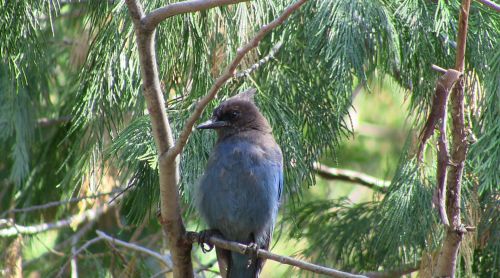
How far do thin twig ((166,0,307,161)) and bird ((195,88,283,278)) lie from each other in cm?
84

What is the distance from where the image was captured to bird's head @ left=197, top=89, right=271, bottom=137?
320 cm

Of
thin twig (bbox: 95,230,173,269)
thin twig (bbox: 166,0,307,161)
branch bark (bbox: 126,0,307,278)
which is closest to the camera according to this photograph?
thin twig (bbox: 166,0,307,161)

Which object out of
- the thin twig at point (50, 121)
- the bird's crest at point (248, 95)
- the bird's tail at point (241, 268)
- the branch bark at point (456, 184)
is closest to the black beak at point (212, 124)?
the bird's crest at point (248, 95)

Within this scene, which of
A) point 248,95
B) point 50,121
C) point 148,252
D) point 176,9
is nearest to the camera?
point 176,9

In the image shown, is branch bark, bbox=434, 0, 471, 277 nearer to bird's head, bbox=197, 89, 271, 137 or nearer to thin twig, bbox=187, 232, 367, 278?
thin twig, bbox=187, 232, 367, 278

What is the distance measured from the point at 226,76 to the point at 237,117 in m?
1.23

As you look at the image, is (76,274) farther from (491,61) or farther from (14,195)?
(491,61)

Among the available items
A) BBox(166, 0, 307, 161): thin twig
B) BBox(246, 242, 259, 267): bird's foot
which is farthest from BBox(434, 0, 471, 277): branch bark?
BBox(246, 242, 259, 267): bird's foot

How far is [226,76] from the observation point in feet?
7.12

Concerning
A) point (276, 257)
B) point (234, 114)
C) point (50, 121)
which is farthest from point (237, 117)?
point (50, 121)

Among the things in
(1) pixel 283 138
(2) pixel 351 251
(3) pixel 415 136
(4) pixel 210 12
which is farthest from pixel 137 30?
(2) pixel 351 251

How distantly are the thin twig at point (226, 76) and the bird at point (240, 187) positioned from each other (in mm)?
844

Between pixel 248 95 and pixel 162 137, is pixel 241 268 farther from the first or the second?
pixel 162 137

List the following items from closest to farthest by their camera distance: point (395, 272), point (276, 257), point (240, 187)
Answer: point (276, 257) → point (240, 187) → point (395, 272)
